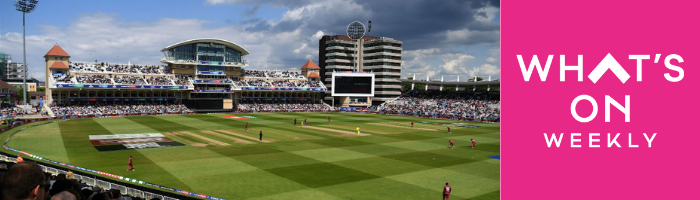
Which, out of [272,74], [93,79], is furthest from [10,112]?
[272,74]

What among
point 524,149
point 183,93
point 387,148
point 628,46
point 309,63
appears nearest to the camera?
point 628,46

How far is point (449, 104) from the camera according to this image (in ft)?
309

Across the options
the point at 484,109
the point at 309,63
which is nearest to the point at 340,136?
the point at 484,109

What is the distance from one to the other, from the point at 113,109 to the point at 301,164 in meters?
64.6

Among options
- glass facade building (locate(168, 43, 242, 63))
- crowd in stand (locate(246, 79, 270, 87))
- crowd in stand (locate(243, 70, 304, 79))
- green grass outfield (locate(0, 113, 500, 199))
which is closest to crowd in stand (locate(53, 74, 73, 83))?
glass facade building (locate(168, 43, 242, 63))

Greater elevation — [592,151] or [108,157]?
[592,151]

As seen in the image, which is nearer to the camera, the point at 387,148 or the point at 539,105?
the point at 539,105

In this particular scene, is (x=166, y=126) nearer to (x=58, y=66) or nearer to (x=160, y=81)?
(x=160, y=81)

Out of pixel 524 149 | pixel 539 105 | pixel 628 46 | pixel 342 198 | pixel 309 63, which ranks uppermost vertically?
pixel 309 63

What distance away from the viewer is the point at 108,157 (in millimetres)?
28484

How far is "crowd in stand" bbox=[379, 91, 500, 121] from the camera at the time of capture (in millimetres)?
79125

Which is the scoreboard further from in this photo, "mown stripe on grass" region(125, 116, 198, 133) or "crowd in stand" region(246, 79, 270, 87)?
"mown stripe on grass" region(125, 116, 198, 133)

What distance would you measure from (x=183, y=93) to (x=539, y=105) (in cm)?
9382

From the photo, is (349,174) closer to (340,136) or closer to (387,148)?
(387,148)
